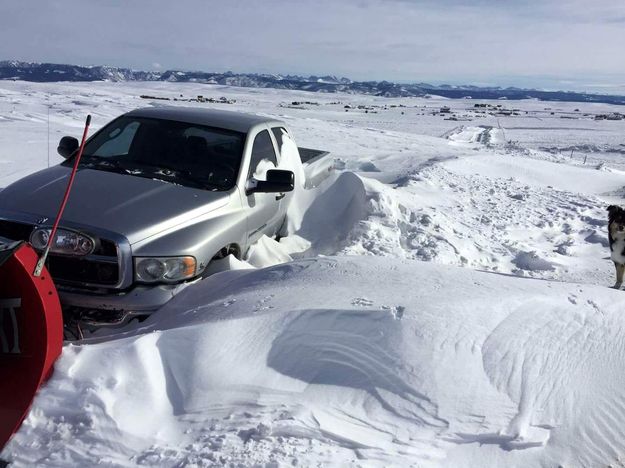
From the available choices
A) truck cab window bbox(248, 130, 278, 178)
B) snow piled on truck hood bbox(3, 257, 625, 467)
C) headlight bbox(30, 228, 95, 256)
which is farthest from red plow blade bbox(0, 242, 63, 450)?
truck cab window bbox(248, 130, 278, 178)

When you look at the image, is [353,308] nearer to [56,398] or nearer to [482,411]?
[482,411]

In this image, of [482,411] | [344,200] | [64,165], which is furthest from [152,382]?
[344,200]

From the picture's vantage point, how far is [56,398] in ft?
8.47

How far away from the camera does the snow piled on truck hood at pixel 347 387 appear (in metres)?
2.40

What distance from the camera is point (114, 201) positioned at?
3.98 meters

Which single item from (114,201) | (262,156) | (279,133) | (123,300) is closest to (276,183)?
(262,156)

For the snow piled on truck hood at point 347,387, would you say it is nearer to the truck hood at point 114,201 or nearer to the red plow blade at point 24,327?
the red plow blade at point 24,327

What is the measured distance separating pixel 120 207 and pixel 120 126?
5.94ft

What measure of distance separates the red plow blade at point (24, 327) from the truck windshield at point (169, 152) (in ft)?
6.33

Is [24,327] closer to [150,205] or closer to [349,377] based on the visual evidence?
[150,205]

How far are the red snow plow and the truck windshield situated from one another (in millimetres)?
1926

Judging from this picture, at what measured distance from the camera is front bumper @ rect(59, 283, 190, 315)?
3.63 meters

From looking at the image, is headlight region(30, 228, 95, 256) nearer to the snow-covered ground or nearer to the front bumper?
the front bumper

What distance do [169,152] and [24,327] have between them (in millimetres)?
2555
